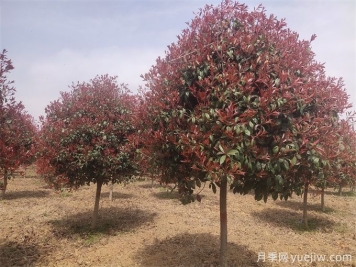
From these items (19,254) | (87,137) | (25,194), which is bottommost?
(19,254)

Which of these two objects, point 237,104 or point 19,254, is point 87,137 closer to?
point 19,254

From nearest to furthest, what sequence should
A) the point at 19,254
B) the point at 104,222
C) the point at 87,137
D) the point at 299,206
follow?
the point at 19,254 → the point at 87,137 → the point at 104,222 → the point at 299,206

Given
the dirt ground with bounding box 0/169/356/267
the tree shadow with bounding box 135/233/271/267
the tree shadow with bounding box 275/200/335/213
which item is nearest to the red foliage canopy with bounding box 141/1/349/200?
the tree shadow with bounding box 135/233/271/267

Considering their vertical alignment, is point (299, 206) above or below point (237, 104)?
below

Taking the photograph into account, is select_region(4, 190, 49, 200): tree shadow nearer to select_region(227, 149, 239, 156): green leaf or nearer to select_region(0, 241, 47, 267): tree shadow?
select_region(0, 241, 47, 267): tree shadow

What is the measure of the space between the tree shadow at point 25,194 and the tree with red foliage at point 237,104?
42.7 ft

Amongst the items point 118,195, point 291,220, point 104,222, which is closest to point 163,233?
point 104,222

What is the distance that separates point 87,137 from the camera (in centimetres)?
842

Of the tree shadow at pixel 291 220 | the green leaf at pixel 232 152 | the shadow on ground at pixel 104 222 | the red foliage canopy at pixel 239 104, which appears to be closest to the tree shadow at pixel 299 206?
the tree shadow at pixel 291 220

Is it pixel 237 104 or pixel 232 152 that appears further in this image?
pixel 237 104

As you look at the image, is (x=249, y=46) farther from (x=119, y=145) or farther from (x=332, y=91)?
(x=119, y=145)

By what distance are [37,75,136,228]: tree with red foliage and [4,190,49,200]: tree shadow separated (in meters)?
7.36

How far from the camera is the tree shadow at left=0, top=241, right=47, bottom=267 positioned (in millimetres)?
6970

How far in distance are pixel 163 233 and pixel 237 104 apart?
6.25 m
